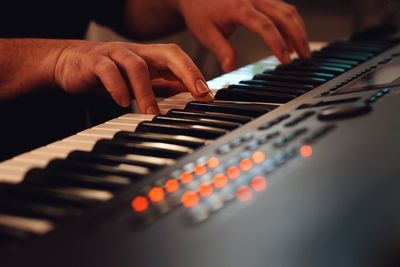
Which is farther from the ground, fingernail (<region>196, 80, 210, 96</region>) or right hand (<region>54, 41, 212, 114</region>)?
right hand (<region>54, 41, 212, 114</region>)

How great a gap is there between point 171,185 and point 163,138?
0.51 ft

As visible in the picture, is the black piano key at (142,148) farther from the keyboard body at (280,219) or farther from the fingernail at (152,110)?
the fingernail at (152,110)

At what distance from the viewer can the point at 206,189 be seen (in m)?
0.55

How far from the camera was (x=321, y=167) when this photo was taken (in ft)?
2.01

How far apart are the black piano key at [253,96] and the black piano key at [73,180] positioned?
16.0 inches

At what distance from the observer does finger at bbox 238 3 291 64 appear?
122cm

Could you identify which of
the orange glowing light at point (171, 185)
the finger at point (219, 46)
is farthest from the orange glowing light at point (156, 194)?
the finger at point (219, 46)

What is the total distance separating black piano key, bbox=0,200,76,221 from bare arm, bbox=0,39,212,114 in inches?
13.2

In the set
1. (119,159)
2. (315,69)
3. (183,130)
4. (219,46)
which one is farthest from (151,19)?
(119,159)

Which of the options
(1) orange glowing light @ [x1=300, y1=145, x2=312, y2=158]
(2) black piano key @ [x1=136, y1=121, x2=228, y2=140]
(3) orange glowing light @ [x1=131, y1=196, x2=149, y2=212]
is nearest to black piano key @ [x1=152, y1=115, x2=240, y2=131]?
(2) black piano key @ [x1=136, y1=121, x2=228, y2=140]

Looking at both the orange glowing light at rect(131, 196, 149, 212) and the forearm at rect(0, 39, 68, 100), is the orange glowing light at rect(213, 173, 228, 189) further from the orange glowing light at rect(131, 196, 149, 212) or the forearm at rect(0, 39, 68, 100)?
the forearm at rect(0, 39, 68, 100)

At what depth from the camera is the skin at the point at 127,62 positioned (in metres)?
0.85

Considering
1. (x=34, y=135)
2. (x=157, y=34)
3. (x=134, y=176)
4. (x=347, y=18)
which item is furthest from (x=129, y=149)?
(x=347, y=18)

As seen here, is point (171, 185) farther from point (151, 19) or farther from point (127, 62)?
point (151, 19)
